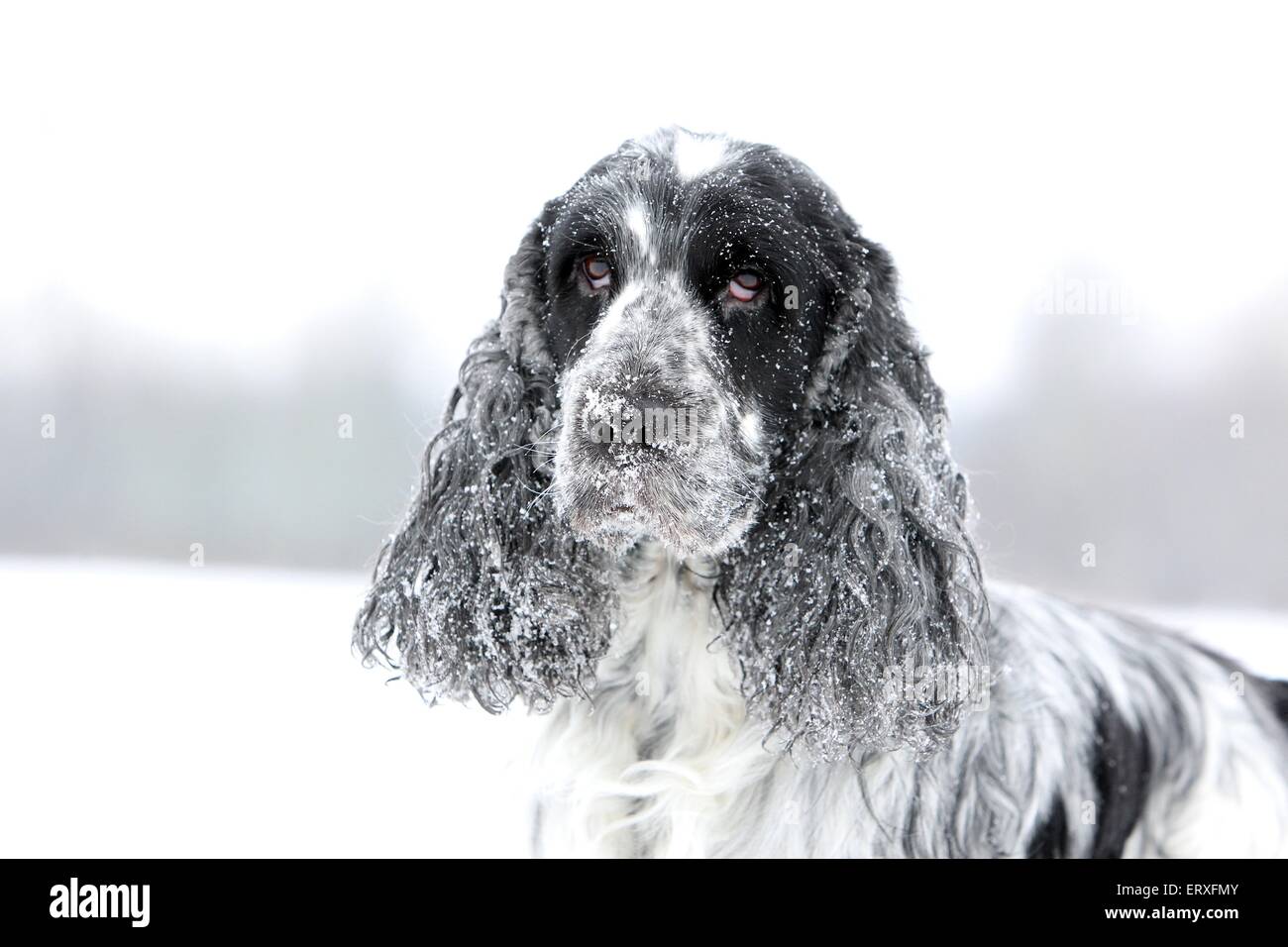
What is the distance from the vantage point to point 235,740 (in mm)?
5043

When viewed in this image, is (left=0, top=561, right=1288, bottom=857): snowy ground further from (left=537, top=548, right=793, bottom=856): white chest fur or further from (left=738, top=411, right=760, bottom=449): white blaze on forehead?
(left=738, top=411, right=760, bottom=449): white blaze on forehead

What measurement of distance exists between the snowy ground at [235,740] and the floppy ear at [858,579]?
2.79ft

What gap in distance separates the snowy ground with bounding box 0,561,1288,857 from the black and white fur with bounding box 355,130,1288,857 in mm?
452

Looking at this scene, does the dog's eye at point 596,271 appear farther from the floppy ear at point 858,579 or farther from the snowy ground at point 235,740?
the snowy ground at point 235,740

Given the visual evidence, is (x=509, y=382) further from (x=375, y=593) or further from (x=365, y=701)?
(x=365, y=701)

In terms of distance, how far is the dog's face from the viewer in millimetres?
2424

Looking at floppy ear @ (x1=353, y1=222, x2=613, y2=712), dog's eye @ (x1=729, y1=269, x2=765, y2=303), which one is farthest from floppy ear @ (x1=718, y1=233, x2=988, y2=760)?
floppy ear @ (x1=353, y1=222, x2=613, y2=712)

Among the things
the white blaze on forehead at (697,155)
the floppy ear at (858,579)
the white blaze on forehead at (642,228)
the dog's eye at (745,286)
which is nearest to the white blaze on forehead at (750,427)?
the floppy ear at (858,579)

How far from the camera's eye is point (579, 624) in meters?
2.75

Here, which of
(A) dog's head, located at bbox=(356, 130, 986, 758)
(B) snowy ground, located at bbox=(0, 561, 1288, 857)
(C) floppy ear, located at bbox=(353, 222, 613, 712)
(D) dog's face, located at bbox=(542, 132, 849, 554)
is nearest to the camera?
(D) dog's face, located at bbox=(542, 132, 849, 554)

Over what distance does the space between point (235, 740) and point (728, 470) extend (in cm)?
352

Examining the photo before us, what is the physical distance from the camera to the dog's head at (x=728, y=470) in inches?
100.0

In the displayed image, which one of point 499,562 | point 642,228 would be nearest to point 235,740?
point 499,562

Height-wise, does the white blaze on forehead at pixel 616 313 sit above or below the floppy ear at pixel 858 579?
above
